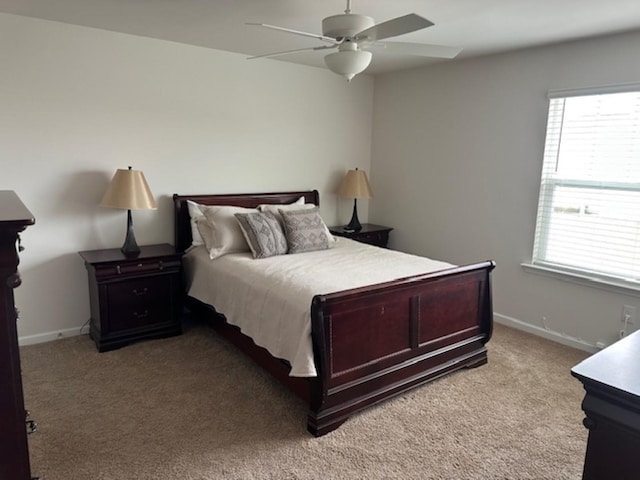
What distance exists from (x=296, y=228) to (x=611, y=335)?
257cm

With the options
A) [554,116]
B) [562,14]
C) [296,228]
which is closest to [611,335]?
[554,116]

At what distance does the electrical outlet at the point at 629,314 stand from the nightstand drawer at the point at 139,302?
3.48 meters

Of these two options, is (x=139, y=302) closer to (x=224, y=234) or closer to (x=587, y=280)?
(x=224, y=234)

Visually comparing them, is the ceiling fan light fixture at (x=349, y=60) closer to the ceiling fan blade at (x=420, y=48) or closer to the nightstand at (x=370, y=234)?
the ceiling fan blade at (x=420, y=48)

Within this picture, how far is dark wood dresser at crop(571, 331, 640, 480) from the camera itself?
3.23 feet

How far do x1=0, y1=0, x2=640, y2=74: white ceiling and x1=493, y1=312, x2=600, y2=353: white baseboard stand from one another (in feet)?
7.61

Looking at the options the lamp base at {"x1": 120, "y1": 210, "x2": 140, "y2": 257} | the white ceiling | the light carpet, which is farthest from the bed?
the white ceiling

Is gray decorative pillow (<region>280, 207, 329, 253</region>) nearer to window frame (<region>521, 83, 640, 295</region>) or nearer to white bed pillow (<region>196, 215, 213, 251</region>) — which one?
white bed pillow (<region>196, 215, 213, 251</region>)

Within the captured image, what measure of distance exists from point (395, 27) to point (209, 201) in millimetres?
2485

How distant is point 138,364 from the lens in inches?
126

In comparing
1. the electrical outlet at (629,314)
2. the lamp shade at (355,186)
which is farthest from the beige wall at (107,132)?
the electrical outlet at (629,314)

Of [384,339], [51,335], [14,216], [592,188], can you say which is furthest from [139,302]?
[592,188]

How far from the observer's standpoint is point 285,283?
2812mm

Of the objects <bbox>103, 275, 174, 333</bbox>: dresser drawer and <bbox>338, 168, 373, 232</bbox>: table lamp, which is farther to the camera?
<bbox>338, 168, 373, 232</bbox>: table lamp
